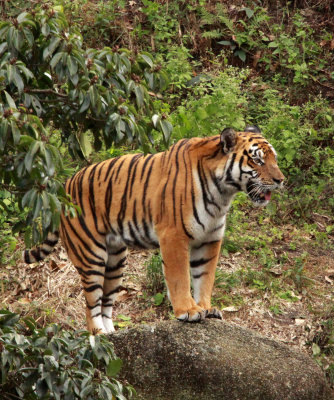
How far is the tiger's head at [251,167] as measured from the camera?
5570 millimetres

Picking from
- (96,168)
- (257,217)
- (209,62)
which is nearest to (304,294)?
(257,217)

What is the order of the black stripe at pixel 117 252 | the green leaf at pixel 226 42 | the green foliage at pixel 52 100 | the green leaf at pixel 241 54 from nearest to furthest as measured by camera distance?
1. the green foliage at pixel 52 100
2. the black stripe at pixel 117 252
3. the green leaf at pixel 241 54
4. the green leaf at pixel 226 42

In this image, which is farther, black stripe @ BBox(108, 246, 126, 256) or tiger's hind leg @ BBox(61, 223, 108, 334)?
black stripe @ BBox(108, 246, 126, 256)

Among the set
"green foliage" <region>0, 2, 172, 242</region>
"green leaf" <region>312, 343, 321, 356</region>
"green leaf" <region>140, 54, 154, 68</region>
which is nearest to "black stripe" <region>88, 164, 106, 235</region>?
"green foliage" <region>0, 2, 172, 242</region>

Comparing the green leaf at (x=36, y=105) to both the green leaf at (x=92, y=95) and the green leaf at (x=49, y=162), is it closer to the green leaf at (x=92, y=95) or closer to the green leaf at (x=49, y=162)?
the green leaf at (x=92, y=95)

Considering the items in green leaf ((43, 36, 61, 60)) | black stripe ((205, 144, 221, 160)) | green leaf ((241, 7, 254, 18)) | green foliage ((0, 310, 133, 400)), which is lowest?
green foliage ((0, 310, 133, 400))

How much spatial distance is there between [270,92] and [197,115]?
1.87m

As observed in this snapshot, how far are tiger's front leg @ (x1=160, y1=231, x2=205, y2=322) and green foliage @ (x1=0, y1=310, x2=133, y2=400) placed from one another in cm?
134

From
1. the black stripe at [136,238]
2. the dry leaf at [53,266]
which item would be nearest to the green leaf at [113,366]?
the black stripe at [136,238]

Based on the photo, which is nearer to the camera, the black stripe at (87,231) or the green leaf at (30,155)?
the green leaf at (30,155)

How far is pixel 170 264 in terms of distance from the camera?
217 inches

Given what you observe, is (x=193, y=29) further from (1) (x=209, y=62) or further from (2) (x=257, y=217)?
(2) (x=257, y=217)

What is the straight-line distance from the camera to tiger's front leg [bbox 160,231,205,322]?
5.48 meters

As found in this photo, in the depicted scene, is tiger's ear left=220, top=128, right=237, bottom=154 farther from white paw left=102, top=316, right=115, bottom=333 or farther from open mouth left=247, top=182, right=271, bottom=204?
white paw left=102, top=316, right=115, bottom=333
